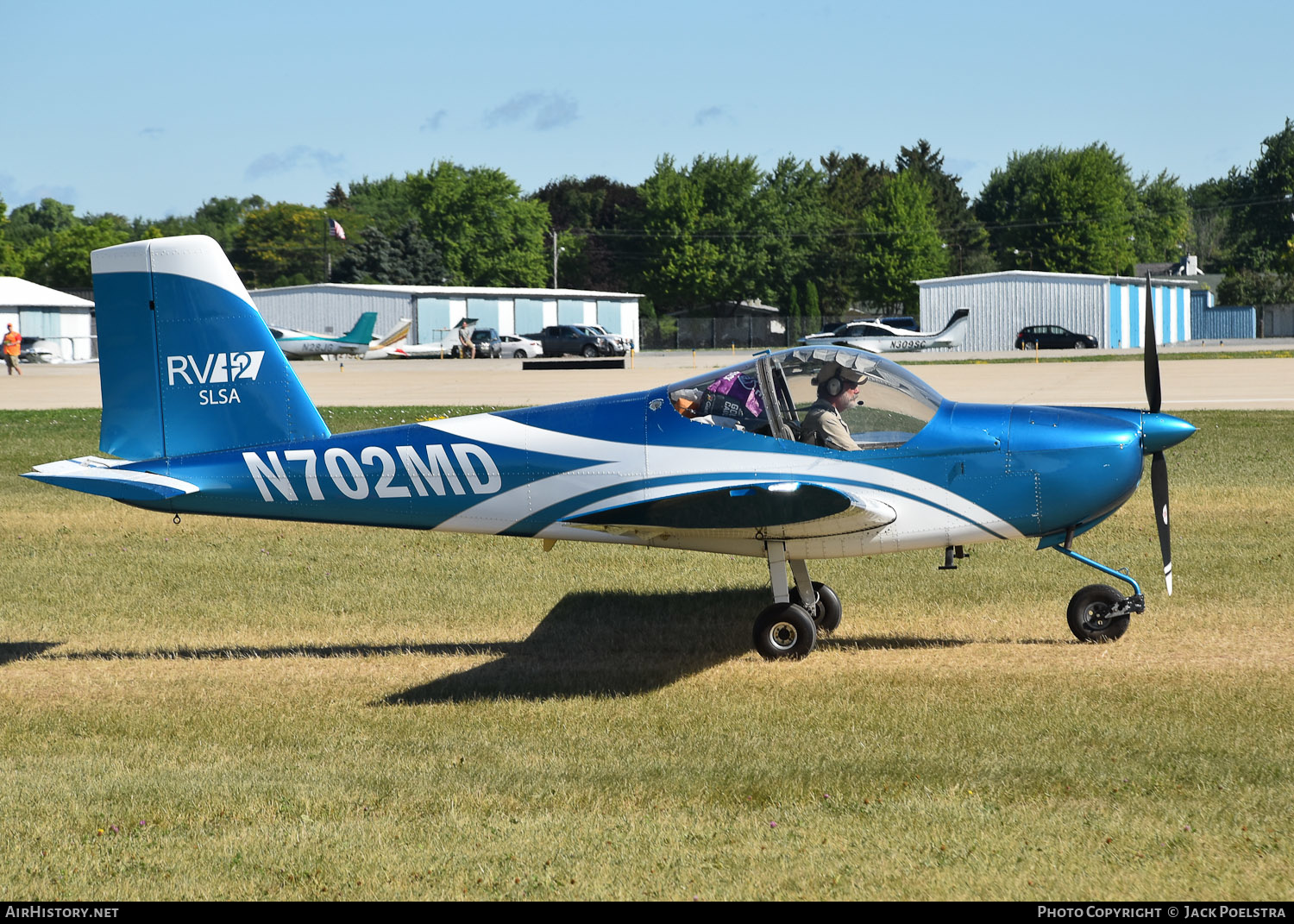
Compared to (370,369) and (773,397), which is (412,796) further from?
(370,369)

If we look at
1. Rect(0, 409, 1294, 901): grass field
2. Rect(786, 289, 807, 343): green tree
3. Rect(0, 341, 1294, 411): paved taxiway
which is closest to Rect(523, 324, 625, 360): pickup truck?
Rect(0, 341, 1294, 411): paved taxiway

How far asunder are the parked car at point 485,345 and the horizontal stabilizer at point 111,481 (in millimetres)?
55439

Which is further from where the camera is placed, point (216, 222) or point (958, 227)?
point (216, 222)

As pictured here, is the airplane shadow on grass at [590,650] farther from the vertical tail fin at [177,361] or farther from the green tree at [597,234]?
the green tree at [597,234]

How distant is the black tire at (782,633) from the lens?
8688 mm

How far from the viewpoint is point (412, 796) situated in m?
6.12

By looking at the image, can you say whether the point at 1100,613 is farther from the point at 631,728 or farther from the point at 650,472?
the point at 631,728

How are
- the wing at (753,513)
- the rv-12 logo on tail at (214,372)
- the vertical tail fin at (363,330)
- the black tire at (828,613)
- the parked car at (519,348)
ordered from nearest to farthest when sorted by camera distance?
the wing at (753,513)
the rv-12 logo on tail at (214,372)
the black tire at (828,613)
the vertical tail fin at (363,330)
the parked car at (519,348)

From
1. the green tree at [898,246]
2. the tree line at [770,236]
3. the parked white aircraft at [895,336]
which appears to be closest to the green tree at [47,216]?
the tree line at [770,236]

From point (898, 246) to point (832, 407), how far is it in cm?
9573

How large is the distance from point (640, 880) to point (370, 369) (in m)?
48.2

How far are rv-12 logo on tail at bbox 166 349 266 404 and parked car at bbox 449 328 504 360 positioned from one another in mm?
55131

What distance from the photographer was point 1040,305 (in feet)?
240

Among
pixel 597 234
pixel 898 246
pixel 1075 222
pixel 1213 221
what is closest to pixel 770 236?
pixel 898 246
